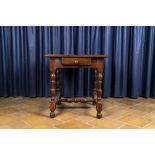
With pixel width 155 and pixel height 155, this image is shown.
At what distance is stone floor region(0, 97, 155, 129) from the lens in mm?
1742

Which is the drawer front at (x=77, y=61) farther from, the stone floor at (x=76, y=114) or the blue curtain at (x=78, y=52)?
the blue curtain at (x=78, y=52)

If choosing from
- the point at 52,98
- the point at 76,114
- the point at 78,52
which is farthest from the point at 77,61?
the point at 78,52

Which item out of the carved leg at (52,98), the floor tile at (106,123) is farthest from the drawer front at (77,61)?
the floor tile at (106,123)

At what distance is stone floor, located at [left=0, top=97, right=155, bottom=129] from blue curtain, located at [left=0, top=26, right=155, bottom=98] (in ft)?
0.55

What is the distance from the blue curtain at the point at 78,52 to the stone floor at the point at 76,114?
0.55 feet

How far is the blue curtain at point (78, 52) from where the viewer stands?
2.60 metres

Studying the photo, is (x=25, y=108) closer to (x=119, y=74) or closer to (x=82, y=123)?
(x=82, y=123)

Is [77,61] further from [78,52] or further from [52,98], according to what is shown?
[78,52]

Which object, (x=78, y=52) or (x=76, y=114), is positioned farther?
(x=78, y=52)

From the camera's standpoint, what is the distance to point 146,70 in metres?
2.69

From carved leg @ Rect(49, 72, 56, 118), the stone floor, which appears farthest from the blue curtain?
carved leg @ Rect(49, 72, 56, 118)

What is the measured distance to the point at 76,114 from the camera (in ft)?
6.77

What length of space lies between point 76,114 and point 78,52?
3.06 ft
